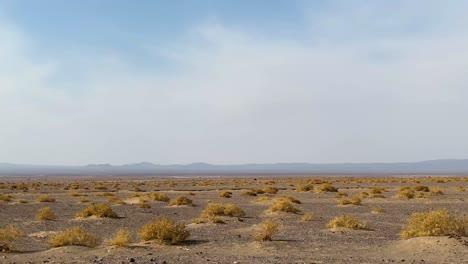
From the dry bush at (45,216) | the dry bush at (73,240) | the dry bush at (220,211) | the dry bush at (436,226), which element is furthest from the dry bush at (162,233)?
the dry bush at (45,216)

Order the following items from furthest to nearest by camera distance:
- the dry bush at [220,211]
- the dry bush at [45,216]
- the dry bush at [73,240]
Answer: the dry bush at [45,216] → the dry bush at [220,211] → the dry bush at [73,240]

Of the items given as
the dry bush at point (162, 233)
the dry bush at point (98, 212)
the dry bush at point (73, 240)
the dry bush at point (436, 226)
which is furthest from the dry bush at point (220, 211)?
the dry bush at point (436, 226)

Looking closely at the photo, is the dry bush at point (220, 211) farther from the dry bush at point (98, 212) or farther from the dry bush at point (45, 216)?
the dry bush at point (45, 216)

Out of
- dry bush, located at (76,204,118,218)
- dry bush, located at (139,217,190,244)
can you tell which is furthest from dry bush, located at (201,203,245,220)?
dry bush, located at (139,217,190,244)

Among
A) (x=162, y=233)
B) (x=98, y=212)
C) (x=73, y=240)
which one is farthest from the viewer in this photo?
(x=98, y=212)

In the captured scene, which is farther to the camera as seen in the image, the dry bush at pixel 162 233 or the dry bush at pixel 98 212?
the dry bush at pixel 98 212

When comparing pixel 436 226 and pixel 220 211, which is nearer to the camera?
pixel 436 226

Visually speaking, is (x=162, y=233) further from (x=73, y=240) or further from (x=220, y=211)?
(x=220, y=211)

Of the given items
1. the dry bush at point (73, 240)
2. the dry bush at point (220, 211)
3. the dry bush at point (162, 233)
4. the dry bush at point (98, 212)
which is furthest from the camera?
the dry bush at point (98, 212)

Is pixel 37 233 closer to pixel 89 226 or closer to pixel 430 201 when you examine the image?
pixel 89 226

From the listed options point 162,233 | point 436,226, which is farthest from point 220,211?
point 436,226

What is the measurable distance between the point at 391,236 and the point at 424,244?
3967 mm

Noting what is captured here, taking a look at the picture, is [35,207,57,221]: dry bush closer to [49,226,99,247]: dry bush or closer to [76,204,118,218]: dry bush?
[76,204,118,218]: dry bush

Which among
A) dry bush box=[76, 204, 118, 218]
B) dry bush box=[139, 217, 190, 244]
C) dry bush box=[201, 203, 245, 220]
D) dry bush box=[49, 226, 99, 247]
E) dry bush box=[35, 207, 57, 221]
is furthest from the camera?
dry bush box=[76, 204, 118, 218]
